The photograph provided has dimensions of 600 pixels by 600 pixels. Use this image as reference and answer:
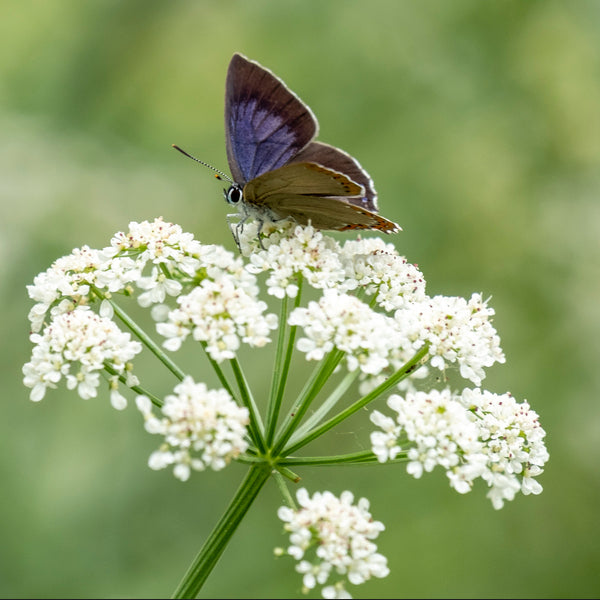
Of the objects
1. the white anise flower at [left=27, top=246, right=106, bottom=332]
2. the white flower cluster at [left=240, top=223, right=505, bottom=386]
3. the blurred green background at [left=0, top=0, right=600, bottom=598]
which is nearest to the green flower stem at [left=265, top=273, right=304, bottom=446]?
the white flower cluster at [left=240, top=223, right=505, bottom=386]

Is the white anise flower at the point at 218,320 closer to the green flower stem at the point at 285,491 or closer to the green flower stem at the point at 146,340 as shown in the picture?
the green flower stem at the point at 146,340

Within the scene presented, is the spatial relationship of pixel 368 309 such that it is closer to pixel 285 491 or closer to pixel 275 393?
pixel 275 393

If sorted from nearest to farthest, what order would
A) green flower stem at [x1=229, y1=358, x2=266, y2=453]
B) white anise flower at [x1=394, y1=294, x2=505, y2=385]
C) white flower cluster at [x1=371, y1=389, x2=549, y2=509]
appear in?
1. white flower cluster at [x1=371, y1=389, x2=549, y2=509]
2. green flower stem at [x1=229, y1=358, x2=266, y2=453]
3. white anise flower at [x1=394, y1=294, x2=505, y2=385]

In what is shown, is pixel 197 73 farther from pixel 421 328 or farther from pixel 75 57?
pixel 421 328

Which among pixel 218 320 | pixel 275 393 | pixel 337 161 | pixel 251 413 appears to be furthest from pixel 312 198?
pixel 251 413

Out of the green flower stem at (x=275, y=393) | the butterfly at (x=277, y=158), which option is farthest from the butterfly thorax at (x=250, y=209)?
the green flower stem at (x=275, y=393)

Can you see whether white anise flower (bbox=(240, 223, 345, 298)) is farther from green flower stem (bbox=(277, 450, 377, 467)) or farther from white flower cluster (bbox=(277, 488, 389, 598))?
white flower cluster (bbox=(277, 488, 389, 598))
